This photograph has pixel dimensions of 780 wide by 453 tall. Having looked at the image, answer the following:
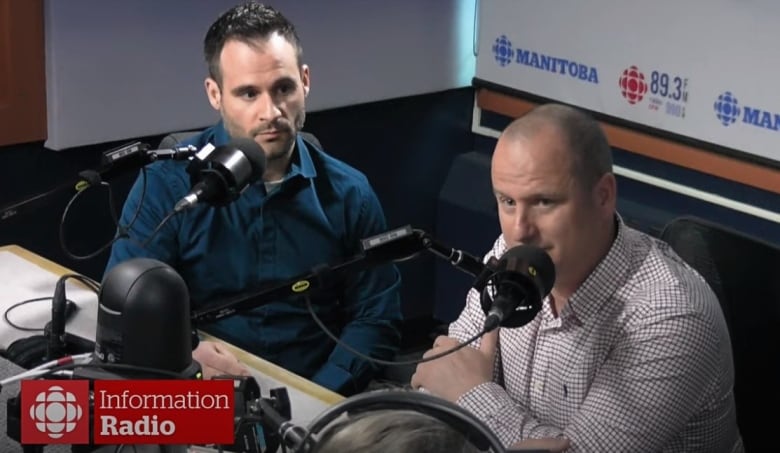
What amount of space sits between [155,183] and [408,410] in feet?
5.87

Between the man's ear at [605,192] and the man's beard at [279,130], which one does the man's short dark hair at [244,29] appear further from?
the man's ear at [605,192]

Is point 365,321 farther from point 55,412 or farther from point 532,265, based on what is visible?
point 55,412

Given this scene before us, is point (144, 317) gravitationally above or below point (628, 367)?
above

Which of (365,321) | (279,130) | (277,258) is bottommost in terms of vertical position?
(365,321)

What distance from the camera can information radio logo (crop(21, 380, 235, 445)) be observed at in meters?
1.36

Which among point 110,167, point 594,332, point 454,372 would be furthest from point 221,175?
point 594,332

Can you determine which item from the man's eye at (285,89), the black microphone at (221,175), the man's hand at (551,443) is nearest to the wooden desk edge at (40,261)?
the man's eye at (285,89)

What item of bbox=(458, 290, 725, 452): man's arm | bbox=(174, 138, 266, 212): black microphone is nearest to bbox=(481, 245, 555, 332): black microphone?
bbox=(174, 138, 266, 212): black microphone

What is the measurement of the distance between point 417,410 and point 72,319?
5.37 ft

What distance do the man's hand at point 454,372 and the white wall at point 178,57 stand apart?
1.71m

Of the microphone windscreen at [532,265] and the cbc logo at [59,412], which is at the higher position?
the microphone windscreen at [532,265]

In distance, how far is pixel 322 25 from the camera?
4.05m

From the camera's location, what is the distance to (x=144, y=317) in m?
1.33

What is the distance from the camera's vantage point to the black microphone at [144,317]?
134 centimetres
